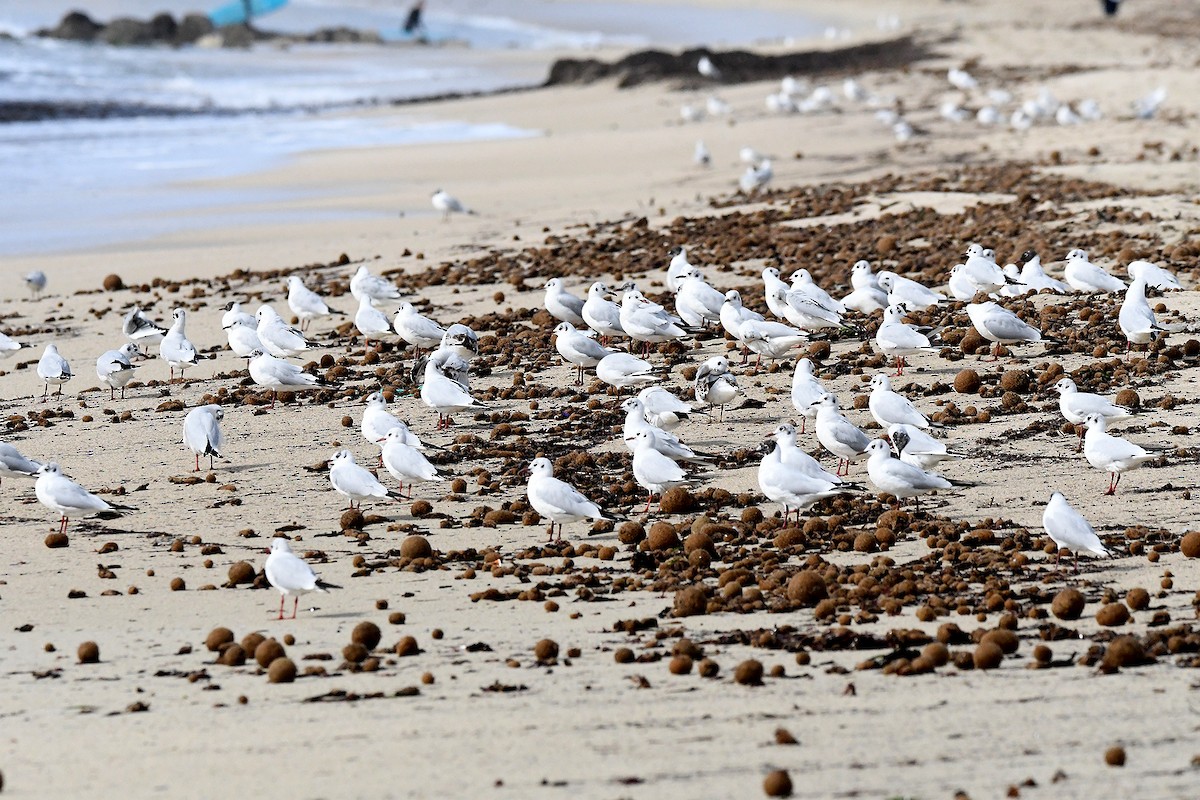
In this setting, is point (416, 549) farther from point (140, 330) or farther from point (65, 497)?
point (140, 330)

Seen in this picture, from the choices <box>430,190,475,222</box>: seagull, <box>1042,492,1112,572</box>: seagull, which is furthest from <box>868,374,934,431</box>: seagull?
<box>430,190,475,222</box>: seagull

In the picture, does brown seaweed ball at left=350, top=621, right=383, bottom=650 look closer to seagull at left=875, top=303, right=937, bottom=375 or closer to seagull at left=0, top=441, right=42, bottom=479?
seagull at left=0, top=441, right=42, bottom=479

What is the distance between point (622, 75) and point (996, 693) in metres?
31.3

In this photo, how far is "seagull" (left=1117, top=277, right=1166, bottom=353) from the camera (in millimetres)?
10758

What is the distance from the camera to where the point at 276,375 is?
1084 centimetres

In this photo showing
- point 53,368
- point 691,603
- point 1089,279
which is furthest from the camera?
point 1089,279

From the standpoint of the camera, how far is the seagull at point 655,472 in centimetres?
853

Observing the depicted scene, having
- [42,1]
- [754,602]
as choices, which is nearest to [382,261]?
[754,602]

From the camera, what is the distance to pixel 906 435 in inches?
341

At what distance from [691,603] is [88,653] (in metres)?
2.48

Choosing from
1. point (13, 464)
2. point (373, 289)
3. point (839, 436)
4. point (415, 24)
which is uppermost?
point (415, 24)

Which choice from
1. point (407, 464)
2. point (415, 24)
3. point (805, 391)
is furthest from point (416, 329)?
point (415, 24)

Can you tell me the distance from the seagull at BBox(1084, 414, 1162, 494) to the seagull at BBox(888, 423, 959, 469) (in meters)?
0.76

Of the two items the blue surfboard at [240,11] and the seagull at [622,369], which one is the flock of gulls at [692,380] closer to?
the seagull at [622,369]
